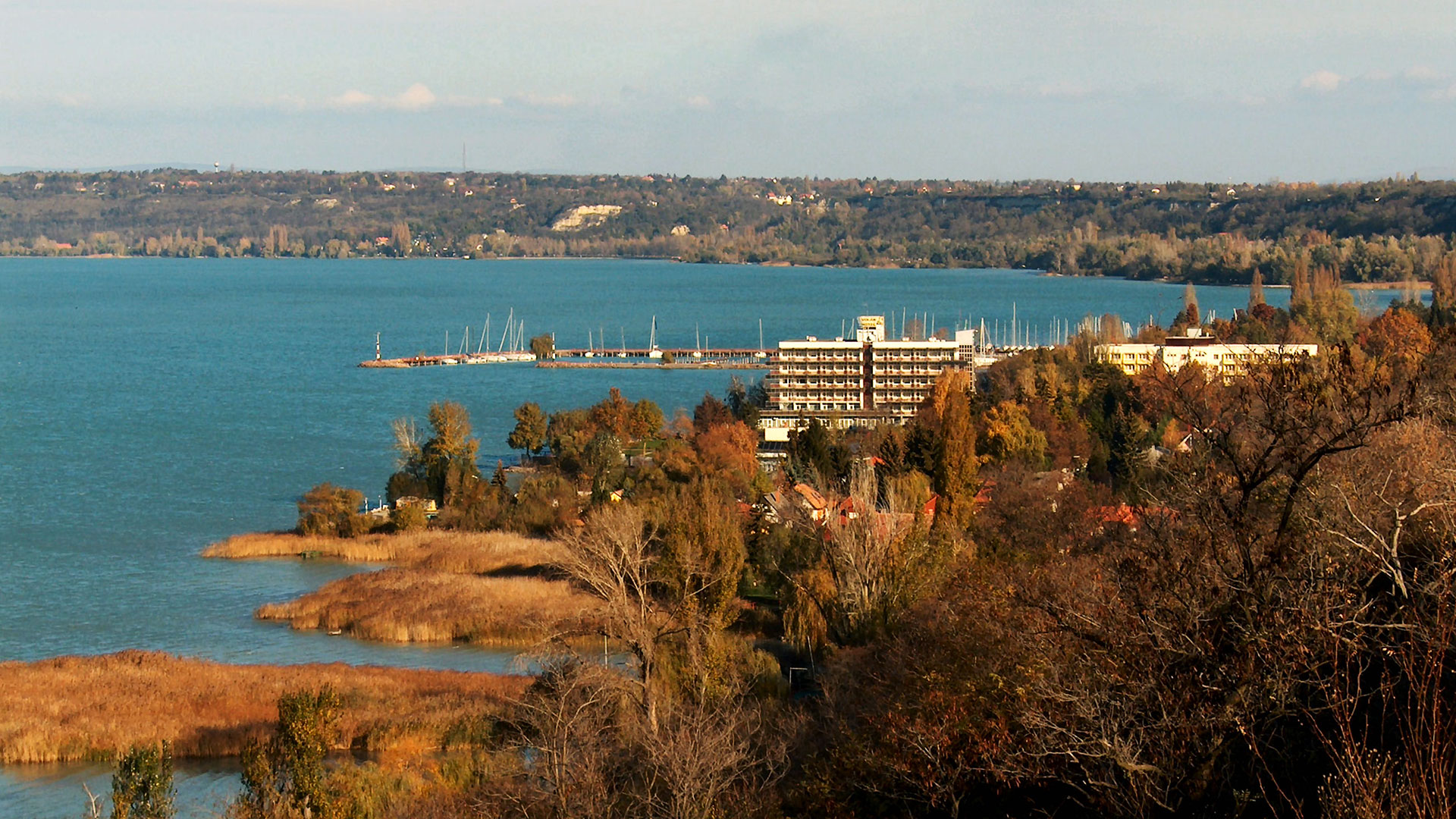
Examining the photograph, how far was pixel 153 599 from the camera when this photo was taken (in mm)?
18500

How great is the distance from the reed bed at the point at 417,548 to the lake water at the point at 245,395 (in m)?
0.54

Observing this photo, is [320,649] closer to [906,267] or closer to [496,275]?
[496,275]

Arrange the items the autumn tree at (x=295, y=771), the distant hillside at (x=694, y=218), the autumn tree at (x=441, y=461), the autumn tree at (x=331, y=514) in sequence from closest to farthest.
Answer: the autumn tree at (x=295, y=771)
the autumn tree at (x=331, y=514)
the autumn tree at (x=441, y=461)
the distant hillside at (x=694, y=218)

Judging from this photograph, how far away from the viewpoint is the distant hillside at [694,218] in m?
110

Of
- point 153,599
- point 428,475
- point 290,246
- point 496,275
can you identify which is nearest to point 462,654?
point 153,599

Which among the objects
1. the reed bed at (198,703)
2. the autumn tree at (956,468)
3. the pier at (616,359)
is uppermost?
the autumn tree at (956,468)

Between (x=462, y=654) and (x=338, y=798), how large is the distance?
6.88 meters

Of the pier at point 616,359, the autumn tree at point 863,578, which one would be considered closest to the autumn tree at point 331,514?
the autumn tree at point 863,578

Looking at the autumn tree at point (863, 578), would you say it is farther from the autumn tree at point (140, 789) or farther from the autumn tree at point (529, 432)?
the autumn tree at point (529, 432)

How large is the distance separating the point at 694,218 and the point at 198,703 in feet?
496

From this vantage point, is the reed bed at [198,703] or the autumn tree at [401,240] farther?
the autumn tree at [401,240]

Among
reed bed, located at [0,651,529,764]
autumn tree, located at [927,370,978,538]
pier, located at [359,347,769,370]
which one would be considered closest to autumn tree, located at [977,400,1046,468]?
autumn tree, located at [927,370,978,538]

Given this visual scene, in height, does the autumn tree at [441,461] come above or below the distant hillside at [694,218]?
below

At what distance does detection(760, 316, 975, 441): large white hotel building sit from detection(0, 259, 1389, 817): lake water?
6.06 meters
